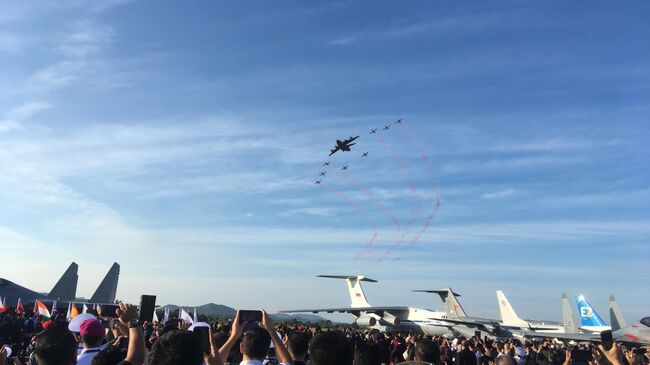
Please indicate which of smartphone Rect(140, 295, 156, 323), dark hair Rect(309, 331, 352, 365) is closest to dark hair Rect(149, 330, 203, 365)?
dark hair Rect(309, 331, 352, 365)

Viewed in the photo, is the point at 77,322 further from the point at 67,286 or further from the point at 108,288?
the point at 108,288

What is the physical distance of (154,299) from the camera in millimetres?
7223

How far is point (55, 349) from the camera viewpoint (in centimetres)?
362

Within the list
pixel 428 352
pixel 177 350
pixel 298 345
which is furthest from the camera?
pixel 428 352

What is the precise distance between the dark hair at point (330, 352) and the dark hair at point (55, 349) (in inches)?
79.3

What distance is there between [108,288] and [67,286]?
5.85 m

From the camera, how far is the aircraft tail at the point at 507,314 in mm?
54531

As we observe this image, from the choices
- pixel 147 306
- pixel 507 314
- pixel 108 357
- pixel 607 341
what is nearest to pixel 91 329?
pixel 108 357

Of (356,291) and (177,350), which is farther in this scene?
(356,291)

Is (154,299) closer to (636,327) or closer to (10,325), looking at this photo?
(10,325)

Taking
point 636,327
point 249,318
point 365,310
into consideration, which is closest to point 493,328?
point 636,327

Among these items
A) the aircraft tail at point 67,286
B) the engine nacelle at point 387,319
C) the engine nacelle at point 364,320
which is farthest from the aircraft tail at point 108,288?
the engine nacelle at point 387,319

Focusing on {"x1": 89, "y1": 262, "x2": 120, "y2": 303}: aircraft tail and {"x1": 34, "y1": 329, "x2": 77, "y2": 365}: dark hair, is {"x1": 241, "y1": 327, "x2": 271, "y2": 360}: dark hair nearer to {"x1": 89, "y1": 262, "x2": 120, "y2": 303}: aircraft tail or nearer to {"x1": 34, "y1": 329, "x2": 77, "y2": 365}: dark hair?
{"x1": 34, "y1": 329, "x2": 77, "y2": 365}: dark hair

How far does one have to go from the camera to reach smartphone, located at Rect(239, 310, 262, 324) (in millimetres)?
4708
